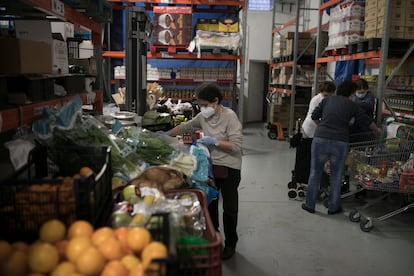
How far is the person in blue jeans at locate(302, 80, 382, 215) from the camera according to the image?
464 cm

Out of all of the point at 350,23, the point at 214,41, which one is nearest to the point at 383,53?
the point at 350,23

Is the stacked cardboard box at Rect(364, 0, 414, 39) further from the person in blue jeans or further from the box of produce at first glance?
the box of produce

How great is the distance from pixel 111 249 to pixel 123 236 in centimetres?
9

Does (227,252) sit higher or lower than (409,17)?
lower

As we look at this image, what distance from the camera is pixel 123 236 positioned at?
130 cm

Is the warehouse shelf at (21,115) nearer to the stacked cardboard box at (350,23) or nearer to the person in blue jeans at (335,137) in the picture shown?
the person in blue jeans at (335,137)

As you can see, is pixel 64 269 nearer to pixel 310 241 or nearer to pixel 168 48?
pixel 310 241

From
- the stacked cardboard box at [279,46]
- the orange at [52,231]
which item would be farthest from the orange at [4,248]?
the stacked cardboard box at [279,46]

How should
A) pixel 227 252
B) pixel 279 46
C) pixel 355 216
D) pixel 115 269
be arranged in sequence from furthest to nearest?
pixel 279 46, pixel 355 216, pixel 227 252, pixel 115 269

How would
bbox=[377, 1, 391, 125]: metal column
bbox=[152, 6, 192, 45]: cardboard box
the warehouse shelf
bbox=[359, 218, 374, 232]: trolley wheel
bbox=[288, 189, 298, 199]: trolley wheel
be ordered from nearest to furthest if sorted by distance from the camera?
the warehouse shelf → bbox=[359, 218, 374, 232]: trolley wheel → bbox=[377, 1, 391, 125]: metal column → bbox=[288, 189, 298, 199]: trolley wheel → bbox=[152, 6, 192, 45]: cardboard box

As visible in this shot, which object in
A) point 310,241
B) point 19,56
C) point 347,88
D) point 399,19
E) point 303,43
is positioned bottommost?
point 310,241

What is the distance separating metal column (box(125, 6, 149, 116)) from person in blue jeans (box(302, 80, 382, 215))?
226cm

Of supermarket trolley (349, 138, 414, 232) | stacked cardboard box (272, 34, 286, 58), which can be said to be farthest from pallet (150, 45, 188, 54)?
supermarket trolley (349, 138, 414, 232)

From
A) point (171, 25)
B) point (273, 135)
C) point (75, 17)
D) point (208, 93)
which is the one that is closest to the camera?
point (75, 17)
